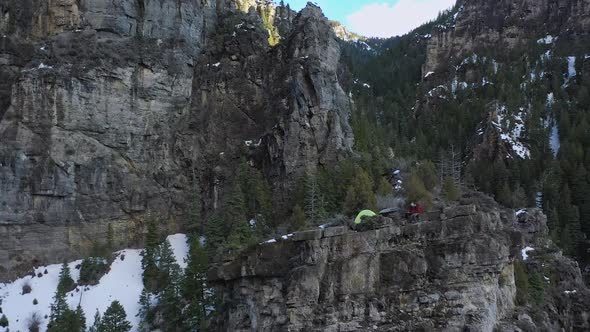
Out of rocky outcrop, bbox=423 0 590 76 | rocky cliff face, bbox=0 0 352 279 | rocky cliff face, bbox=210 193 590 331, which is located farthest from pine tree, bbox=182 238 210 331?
rocky outcrop, bbox=423 0 590 76

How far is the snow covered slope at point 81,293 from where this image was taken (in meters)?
43.8

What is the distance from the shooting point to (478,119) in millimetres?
92562

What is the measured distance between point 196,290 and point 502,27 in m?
109

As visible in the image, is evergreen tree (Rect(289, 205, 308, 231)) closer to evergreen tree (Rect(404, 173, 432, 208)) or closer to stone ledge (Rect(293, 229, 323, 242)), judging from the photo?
evergreen tree (Rect(404, 173, 432, 208))

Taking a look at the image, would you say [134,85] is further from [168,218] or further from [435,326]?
[435,326]

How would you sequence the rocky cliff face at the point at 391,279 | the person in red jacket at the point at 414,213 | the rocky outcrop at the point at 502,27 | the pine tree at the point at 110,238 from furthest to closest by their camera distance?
the rocky outcrop at the point at 502,27, the pine tree at the point at 110,238, the person in red jacket at the point at 414,213, the rocky cliff face at the point at 391,279

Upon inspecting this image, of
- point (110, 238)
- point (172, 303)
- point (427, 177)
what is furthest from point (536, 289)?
point (110, 238)

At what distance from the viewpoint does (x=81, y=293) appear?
46.2 meters

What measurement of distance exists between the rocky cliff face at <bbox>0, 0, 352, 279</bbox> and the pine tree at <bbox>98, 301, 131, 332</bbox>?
14.7m

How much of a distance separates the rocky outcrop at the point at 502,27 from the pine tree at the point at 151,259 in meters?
87.0

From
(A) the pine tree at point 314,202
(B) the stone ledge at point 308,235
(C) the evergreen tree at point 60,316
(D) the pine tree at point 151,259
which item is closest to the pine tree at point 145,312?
(D) the pine tree at point 151,259

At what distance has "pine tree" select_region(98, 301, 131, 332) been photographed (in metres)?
38.7

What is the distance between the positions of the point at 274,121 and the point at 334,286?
98.9 ft

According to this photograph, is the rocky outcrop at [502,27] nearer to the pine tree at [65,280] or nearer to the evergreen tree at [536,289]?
the evergreen tree at [536,289]
